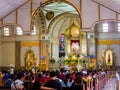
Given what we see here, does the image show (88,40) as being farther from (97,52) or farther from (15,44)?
(15,44)

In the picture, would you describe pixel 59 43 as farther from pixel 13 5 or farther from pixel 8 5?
pixel 8 5

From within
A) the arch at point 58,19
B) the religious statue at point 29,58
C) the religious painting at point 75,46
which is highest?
the arch at point 58,19

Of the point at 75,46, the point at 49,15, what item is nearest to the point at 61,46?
the point at 75,46

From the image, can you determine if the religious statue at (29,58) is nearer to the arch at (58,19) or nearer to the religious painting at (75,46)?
the arch at (58,19)

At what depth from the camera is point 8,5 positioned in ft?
76.6

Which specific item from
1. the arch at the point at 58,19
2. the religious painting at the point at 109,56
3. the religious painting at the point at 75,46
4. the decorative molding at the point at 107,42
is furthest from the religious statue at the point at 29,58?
the religious painting at the point at 109,56

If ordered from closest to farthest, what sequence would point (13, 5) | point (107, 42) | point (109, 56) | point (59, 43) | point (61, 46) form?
point (13, 5) → point (109, 56) → point (107, 42) → point (59, 43) → point (61, 46)

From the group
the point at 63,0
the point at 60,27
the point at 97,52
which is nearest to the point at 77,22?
the point at 60,27

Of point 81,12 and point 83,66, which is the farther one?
point 83,66

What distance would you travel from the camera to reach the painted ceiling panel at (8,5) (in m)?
22.4

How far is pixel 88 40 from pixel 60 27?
13.9 ft

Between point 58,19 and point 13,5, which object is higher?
point 13,5

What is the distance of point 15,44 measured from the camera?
35.0 m

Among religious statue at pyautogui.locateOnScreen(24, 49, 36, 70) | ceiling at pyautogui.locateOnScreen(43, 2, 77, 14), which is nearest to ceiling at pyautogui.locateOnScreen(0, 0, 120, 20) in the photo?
ceiling at pyautogui.locateOnScreen(43, 2, 77, 14)
